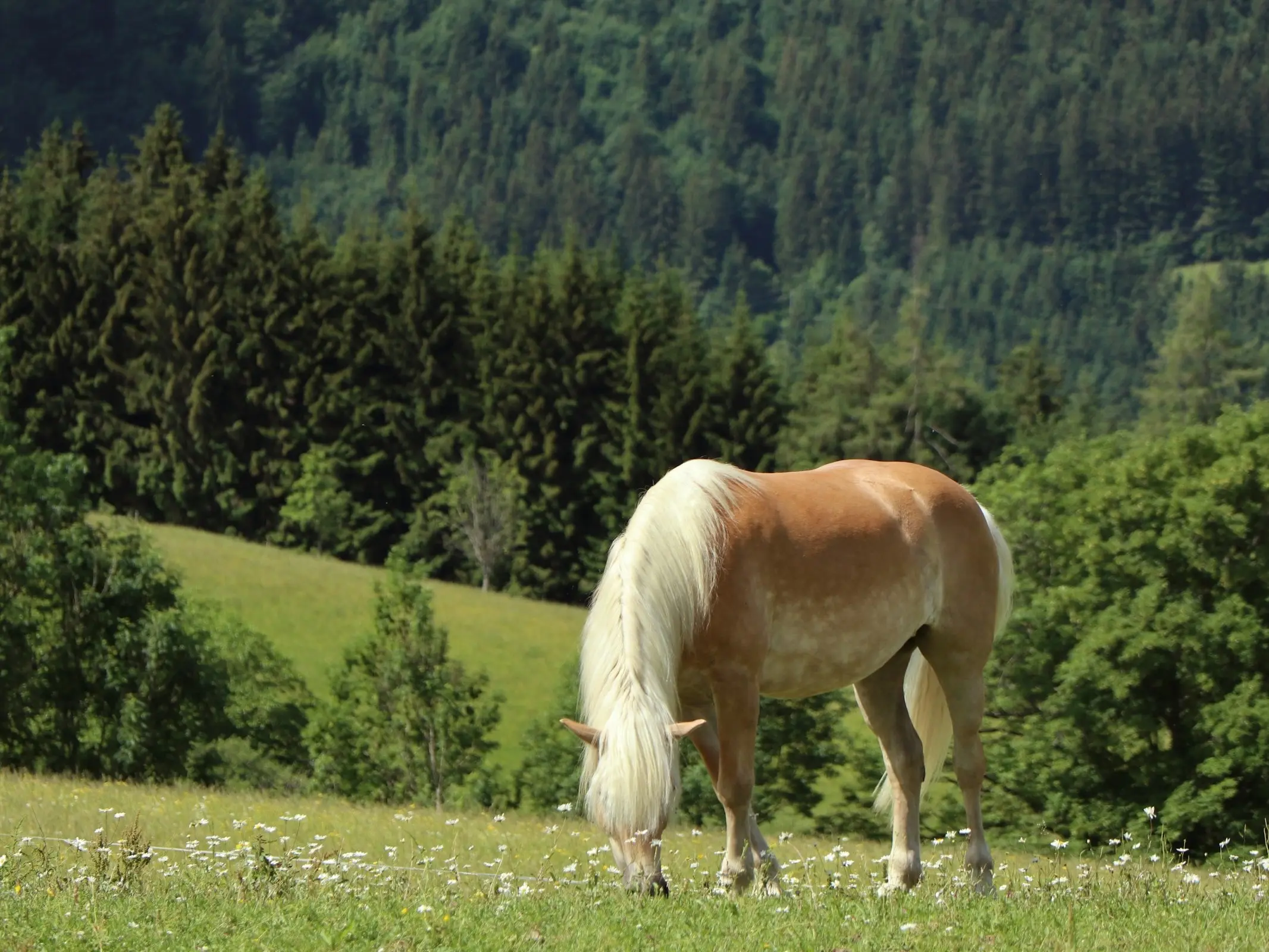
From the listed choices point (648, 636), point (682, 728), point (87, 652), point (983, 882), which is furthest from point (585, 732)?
point (87, 652)

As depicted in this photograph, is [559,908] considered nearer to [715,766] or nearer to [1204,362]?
[715,766]

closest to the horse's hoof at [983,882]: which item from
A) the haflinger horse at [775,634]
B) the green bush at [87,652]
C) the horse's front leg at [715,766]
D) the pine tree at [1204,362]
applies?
the haflinger horse at [775,634]

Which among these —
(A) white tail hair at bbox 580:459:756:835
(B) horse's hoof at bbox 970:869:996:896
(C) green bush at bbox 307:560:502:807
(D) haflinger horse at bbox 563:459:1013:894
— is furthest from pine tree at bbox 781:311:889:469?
(A) white tail hair at bbox 580:459:756:835

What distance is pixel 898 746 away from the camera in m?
9.72

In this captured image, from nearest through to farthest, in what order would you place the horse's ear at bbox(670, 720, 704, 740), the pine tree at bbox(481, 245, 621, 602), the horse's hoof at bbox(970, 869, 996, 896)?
the horse's ear at bbox(670, 720, 704, 740) → the horse's hoof at bbox(970, 869, 996, 896) → the pine tree at bbox(481, 245, 621, 602)

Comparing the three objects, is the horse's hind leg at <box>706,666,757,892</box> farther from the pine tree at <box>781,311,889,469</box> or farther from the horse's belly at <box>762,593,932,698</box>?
the pine tree at <box>781,311,889,469</box>

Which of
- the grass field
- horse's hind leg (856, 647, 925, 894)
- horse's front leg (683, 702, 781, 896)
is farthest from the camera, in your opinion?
horse's hind leg (856, 647, 925, 894)

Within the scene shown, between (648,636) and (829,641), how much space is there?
51.7 inches

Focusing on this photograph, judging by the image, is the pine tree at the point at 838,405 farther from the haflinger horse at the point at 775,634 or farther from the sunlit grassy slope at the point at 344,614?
the haflinger horse at the point at 775,634

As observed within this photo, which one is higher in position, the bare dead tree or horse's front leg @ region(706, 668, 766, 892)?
horse's front leg @ region(706, 668, 766, 892)

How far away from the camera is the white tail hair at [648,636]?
7.53 metres

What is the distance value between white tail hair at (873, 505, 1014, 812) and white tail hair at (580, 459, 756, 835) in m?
1.87

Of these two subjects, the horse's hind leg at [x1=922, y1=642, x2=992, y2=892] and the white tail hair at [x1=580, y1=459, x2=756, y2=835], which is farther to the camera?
the horse's hind leg at [x1=922, y1=642, x2=992, y2=892]

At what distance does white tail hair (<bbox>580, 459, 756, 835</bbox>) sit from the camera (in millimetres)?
7527
